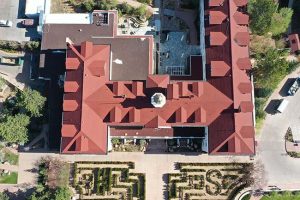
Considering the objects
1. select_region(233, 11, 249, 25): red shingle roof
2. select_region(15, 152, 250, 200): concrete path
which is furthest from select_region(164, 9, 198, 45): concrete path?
select_region(15, 152, 250, 200): concrete path

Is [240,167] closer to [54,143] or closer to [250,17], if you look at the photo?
[250,17]

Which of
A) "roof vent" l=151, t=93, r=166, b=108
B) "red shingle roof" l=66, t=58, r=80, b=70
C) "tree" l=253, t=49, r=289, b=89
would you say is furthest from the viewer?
"red shingle roof" l=66, t=58, r=80, b=70

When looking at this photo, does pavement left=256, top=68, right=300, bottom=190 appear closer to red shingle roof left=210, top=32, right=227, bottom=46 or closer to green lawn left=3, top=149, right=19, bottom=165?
red shingle roof left=210, top=32, right=227, bottom=46

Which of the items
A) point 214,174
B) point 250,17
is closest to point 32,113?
point 214,174

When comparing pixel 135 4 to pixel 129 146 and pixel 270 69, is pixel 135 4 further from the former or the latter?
pixel 270 69

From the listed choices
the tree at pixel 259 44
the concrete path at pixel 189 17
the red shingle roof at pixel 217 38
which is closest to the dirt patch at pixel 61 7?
the concrete path at pixel 189 17
